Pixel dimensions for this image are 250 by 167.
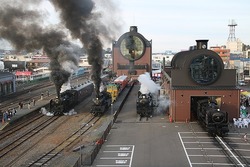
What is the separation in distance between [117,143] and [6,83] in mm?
38374

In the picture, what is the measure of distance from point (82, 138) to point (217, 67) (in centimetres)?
1590

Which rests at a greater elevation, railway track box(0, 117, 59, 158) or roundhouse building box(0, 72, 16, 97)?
roundhouse building box(0, 72, 16, 97)

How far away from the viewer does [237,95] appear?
3516 cm

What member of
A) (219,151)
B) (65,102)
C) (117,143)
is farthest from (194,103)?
(65,102)

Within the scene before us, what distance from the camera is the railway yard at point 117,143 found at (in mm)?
21938

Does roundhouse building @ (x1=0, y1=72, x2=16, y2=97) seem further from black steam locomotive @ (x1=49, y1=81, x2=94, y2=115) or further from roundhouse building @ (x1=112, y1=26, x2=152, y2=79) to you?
roundhouse building @ (x1=112, y1=26, x2=152, y2=79)

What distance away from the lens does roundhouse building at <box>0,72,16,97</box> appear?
56906mm

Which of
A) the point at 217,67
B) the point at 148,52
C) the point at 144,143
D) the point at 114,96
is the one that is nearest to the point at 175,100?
the point at 217,67

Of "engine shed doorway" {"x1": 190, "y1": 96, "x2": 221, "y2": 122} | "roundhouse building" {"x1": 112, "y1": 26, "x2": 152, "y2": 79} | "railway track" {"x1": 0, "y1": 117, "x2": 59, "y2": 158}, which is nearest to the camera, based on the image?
"railway track" {"x1": 0, "y1": 117, "x2": 59, "y2": 158}

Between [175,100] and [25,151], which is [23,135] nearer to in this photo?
[25,151]

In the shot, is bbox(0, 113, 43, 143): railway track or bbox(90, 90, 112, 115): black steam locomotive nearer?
bbox(0, 113, 43, 143): railway track

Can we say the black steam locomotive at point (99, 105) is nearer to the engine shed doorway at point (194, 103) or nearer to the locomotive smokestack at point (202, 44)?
the engine shed doorway at point (194, 103)

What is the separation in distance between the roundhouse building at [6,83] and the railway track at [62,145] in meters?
26.4

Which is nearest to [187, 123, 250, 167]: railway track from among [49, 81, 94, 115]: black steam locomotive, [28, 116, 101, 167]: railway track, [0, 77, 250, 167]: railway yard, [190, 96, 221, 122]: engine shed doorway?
[0, 77, 250, 167]: railway yard
